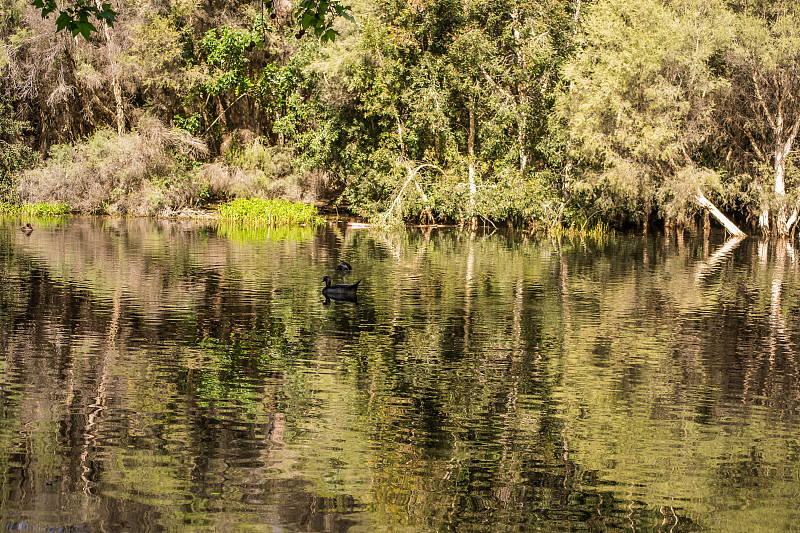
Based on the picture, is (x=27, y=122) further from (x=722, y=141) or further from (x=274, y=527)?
(x=274, y=527)

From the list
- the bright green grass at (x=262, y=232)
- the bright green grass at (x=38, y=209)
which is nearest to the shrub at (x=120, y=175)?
the bright green grass at (x=38, y=209)

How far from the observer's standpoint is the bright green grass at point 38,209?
161ft

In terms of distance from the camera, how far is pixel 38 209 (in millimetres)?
49062

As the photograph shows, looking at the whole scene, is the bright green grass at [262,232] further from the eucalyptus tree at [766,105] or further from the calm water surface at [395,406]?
the eucalyptus tree at [766,105]

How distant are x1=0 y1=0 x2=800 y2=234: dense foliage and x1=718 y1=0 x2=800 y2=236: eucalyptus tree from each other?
104 mm

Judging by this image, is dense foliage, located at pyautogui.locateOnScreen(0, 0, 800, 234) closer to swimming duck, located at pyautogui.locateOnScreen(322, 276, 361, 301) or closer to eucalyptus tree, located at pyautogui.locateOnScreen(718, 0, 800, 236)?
eucalyptus tree, located at pyautogui.locateOnScreen(718, 0, 800, 236)

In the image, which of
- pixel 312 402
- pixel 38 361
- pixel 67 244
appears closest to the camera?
pixel 312 402

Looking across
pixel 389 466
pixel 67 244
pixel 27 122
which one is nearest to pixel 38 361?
pixel 389 466

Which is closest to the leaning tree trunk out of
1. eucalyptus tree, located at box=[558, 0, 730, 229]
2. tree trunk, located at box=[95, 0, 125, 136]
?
eucalyptus tree, located at box=[558, 0, 730, 229]

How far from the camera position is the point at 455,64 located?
45594mm

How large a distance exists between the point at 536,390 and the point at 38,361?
674 cm

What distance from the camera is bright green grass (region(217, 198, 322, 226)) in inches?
1938

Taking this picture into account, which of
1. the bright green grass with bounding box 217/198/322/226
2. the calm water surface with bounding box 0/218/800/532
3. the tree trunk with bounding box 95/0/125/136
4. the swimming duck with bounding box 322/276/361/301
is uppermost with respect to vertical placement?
the tree trunk with bounding box 95/0/125/136

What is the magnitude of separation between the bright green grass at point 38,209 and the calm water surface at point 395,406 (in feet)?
93.1
